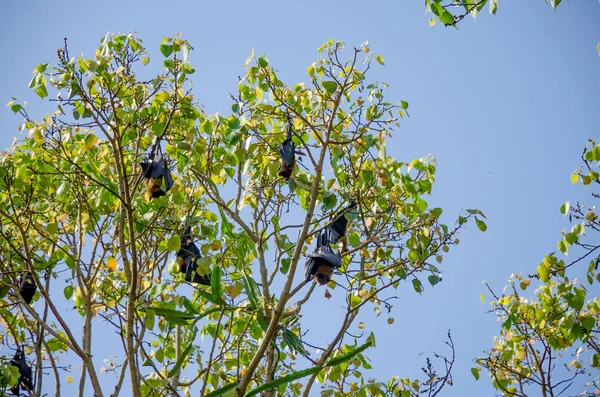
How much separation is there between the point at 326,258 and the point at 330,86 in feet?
4.23

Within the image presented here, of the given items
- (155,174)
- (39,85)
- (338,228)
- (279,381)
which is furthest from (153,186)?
(279,381)

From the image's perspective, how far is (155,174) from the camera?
4836 millimetres

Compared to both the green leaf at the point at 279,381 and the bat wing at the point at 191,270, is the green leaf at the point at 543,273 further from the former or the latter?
the bat wing at the point at 191,270

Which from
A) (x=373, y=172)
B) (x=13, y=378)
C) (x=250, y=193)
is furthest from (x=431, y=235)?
(x=13, y=378)

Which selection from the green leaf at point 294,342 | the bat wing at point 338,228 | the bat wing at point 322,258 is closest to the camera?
the green leaf at point 294,342

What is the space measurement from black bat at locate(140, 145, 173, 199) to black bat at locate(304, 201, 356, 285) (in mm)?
1260

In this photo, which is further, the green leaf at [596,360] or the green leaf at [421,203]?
the green leaf at [596,360]

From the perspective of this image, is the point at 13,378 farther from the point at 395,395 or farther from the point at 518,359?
the point at 518,359

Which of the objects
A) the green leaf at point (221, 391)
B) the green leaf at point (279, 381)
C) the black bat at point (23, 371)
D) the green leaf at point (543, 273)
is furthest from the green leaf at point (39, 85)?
the green leaf at point (543, 273)

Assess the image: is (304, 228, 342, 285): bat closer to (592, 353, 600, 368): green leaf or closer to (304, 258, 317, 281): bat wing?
(304, 258, 317, 281): bat wing

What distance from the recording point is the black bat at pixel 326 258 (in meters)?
4.84

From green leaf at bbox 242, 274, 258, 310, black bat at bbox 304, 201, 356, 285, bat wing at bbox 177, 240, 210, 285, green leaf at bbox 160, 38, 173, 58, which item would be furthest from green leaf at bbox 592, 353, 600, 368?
green leaf at bbox 160, 38, 173, 58

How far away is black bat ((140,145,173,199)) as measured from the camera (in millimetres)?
4848

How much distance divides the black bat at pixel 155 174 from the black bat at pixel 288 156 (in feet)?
2.98
